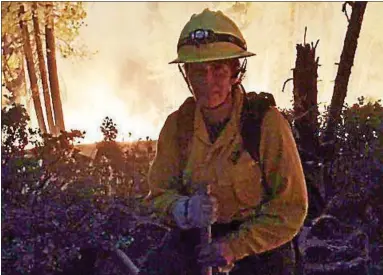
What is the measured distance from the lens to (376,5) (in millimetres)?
1057

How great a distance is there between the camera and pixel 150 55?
39.5 inches

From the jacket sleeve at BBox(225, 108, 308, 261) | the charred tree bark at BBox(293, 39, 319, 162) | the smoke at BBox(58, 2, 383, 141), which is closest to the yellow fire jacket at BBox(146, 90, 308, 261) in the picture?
the jacket sleeve at BBox(225, 108, 308, 261)

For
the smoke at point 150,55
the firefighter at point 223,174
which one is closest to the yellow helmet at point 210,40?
the firefighter at point 223,174

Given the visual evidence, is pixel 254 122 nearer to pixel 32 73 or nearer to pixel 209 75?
pixel 209 75

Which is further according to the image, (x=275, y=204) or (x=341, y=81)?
(x=341, y=81)

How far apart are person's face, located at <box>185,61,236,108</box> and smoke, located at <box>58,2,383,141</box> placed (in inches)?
11.4

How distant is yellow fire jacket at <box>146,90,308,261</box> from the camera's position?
65 cm

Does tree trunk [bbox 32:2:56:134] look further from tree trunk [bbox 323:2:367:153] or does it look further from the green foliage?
tree trunk [bbox 323:2:367:153]

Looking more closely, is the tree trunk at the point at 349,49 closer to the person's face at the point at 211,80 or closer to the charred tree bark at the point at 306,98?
the charred tree bark at the point at 306,98

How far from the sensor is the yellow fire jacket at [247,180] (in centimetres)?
65

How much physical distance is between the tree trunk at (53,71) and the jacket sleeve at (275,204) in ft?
1.48

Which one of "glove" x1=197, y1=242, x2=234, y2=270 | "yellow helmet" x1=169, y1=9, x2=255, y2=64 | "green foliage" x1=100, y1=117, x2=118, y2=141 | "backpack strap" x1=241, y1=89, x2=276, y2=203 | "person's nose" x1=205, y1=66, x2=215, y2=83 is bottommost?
"glove" x1=197, y1=242, x2=234, y2=270

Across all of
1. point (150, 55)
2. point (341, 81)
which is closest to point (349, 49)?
point (341, 81)

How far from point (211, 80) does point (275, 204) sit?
5.7 inches
